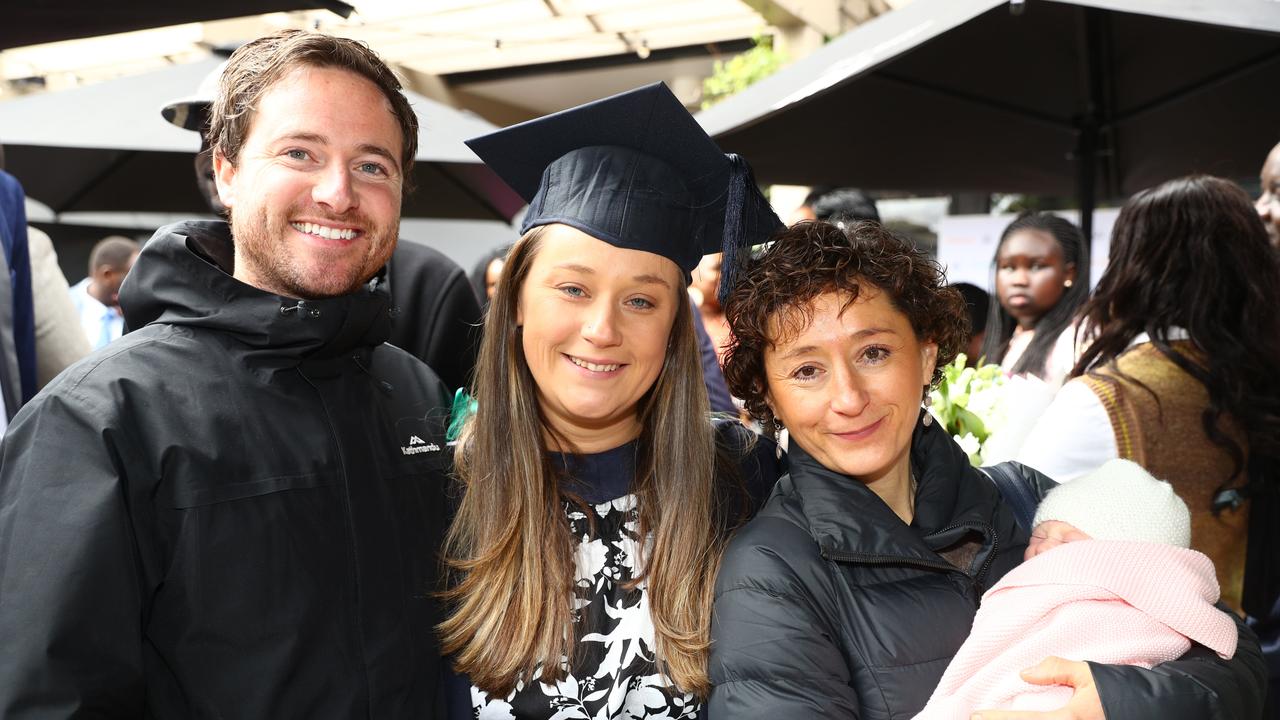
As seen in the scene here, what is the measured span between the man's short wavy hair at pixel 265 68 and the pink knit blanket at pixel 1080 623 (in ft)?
4.86

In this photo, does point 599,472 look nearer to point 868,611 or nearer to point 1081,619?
point 868,611

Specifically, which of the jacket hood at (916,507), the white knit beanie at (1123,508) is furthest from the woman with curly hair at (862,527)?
the white knit beanie at (1123,508)

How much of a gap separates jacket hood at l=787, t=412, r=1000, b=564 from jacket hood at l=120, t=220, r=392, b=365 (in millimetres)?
895

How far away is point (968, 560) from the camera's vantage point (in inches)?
A: 73.1

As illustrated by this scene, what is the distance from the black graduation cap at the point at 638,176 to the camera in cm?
196

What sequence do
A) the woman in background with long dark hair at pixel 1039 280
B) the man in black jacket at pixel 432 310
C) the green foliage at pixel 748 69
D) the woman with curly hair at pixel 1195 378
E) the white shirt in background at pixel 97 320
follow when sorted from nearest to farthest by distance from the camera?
the woman with curly hair at pixel 1195 378 → the man in black jacket at pixel 432 310 → the woman in background with long dark hair at pixel 1039 280 → the white shirt in background at pixel 97 320 → the green foliage at pixel 748 69

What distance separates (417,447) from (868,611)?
2.95 ft

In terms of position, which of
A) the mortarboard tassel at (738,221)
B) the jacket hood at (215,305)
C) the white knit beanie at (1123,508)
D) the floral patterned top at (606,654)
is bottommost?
the floral patterned top at (606,654)

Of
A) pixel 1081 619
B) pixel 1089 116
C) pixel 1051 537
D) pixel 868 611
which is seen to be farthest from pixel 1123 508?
pixel 1089 116

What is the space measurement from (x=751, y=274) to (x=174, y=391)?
1020 mm

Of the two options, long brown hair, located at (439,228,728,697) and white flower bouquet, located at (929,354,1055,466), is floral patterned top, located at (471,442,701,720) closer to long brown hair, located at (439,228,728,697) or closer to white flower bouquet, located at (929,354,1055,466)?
long brown hair, located at (439,228,728,697)

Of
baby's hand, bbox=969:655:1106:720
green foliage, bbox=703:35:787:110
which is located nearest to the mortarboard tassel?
baby's hand, bbox=969:655:1106:720

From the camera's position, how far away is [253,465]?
5.34 feet

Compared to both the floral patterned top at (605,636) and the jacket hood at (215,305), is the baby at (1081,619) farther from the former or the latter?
the jacket hood at (215,305)
